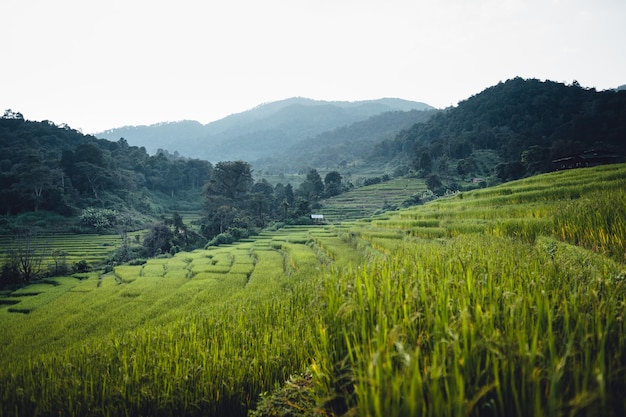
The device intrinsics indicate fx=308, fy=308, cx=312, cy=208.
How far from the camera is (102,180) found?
5684 centimetres

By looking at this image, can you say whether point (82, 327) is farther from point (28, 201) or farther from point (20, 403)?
point (28, 201)

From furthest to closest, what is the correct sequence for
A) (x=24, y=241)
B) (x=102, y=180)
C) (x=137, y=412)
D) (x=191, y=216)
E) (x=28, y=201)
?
(x=191, y=216)
(x=102, y=180)
(x=28, y=201)
(x=24, y=241)
(x=137, y=412)

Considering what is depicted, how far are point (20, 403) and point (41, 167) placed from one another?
189 feet

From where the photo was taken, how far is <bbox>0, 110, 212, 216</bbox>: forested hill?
45.2 m

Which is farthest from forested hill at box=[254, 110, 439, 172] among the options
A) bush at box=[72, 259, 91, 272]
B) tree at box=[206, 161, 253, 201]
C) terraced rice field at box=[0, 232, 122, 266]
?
bush at box=[72, 259, 91, 272]

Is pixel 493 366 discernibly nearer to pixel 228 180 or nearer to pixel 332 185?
pixel 228 180

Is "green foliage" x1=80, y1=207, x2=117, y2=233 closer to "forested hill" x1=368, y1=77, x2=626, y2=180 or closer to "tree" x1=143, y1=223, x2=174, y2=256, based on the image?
"tree" x1=143, y1=223, x2=174, y2=256

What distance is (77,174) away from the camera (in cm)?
5522

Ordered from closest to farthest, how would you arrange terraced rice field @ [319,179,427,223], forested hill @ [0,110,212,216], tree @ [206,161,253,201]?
forested hill @ [0,110,212,216], terraced rice field @ [319,179,427,223], tree @ [206,161,253,201]

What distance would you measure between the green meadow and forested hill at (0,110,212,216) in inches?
1689

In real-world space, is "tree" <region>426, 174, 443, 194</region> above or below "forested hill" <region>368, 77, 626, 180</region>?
below

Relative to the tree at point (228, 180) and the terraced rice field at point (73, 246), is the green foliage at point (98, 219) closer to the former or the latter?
the terraced rice field at point (73, 246)

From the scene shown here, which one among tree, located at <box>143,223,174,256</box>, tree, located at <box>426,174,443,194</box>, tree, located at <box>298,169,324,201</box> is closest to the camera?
tree, located at <box>143,223,174,256</box>

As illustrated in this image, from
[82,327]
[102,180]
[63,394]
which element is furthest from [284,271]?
[102,180]
